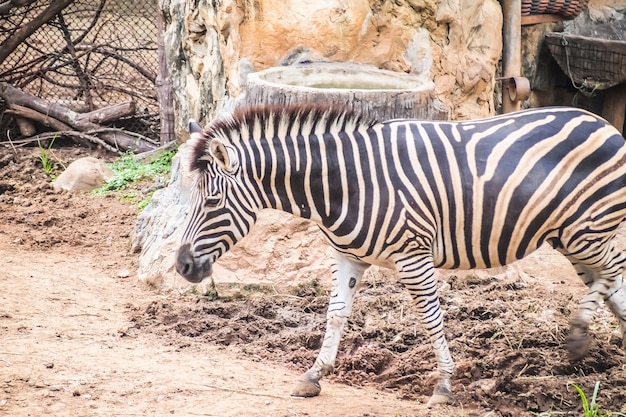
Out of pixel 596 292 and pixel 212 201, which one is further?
pixel 596 292

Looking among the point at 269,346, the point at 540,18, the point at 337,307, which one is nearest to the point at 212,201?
the point at 337,307

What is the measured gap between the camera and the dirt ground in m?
4.52

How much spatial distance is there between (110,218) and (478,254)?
192 inches

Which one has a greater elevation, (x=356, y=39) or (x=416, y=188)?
(x=356, y=39)

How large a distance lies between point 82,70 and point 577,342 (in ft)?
26.3

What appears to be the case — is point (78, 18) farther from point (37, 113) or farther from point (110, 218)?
point (110, 218)

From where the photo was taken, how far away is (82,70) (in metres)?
10.7

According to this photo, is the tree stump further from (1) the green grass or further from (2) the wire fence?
(2) the wire fence

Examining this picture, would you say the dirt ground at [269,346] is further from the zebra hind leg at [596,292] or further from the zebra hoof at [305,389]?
the zebra hind leg at [596,292]

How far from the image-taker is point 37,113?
10.4 metres

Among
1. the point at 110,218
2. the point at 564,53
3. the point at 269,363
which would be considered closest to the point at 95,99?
the point at 110,218

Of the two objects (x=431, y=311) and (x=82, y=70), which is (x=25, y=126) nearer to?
(x=82, y=70)

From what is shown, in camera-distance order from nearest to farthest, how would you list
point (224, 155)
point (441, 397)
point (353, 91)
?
1. point (224, 155)
2. point (441, 397)
3. point (353, 91)

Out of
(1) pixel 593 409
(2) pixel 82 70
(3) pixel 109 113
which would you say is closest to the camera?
(1) pixel 593 409
